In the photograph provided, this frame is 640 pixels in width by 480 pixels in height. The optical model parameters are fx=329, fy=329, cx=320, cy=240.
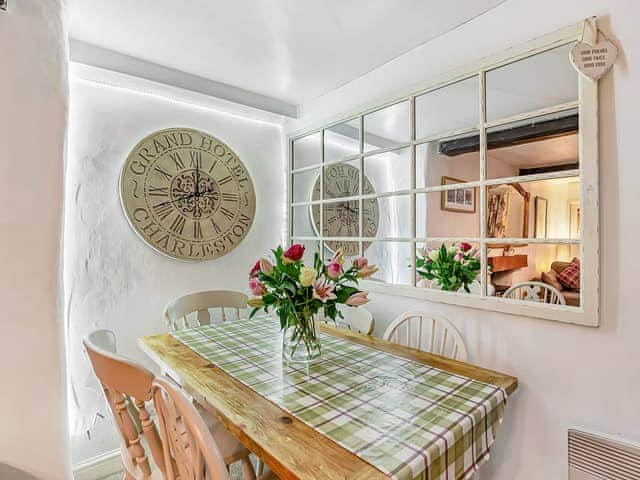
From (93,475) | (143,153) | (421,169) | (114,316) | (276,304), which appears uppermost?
(143,153)

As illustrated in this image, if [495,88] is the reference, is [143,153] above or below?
below

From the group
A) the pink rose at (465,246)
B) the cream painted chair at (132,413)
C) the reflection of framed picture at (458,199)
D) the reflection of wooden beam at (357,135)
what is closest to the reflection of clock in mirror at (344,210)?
the reflection of wooden beam at (357,135)

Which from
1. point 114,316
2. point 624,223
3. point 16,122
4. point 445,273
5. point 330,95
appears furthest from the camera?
point 330,95

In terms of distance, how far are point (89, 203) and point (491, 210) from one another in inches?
79.8

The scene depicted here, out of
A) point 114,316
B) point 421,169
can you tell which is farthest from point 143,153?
point 421,169

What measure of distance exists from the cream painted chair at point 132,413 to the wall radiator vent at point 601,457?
1.13 meters

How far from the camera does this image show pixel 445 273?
1560mm

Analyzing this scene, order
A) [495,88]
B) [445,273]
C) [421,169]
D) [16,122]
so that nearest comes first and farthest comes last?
[16,122]
[495,88]
[445,273]
[421,169]

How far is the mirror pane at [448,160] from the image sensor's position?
4.84ft

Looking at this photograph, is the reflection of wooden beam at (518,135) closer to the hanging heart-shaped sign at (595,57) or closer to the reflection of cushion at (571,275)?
the hanging heart-shaped sign at (595,57)

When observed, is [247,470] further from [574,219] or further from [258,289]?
[574,219]

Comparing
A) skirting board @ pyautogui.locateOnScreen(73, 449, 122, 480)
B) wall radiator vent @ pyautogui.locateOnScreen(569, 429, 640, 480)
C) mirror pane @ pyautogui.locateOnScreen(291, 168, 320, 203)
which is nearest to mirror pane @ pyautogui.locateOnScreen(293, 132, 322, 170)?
mirror pane @ pyautogui.locateOnScreen(291, 168, 320, 203)

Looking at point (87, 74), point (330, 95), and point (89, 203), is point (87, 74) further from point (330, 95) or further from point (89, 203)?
point (330, 95)

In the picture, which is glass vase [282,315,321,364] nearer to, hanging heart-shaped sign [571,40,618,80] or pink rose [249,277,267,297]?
pink rose [249,277,267,297]
